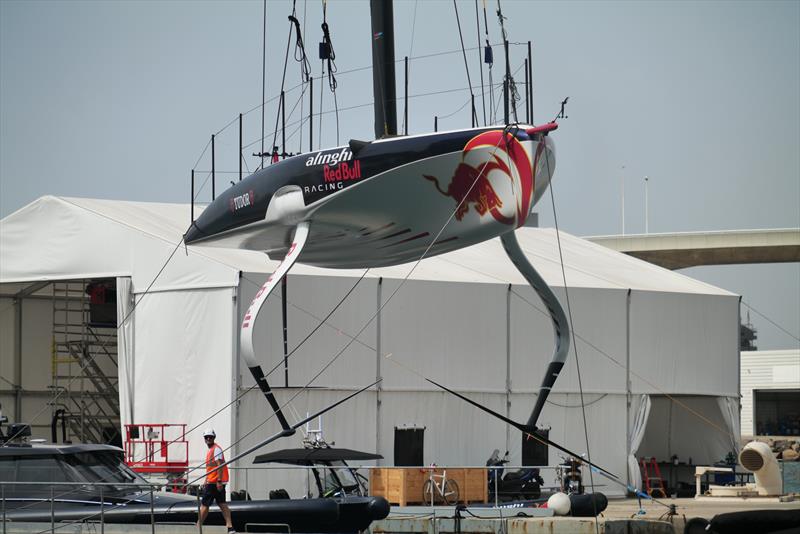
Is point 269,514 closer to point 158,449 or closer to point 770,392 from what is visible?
point 158,449

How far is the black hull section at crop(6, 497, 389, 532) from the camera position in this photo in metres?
15.2

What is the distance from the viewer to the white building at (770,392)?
6775 cm

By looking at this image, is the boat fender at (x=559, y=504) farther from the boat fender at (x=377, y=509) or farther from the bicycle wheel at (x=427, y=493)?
the bicycle wheel at (x=427, y=493)

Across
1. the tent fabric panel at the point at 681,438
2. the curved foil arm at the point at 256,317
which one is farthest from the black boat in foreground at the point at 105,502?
the tent fabric panel at the point at 681,438

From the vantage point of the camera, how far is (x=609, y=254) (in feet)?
116

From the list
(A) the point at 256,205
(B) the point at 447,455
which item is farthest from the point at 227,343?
(A) the point at 256,205

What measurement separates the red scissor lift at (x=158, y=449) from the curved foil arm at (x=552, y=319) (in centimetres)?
1058

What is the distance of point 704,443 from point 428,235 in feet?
62.2

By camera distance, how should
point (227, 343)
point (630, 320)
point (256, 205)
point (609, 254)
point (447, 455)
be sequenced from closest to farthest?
point (256, 205)
point (227, 343)
point (447, 455)
point (630, 320)
point (609, 254)

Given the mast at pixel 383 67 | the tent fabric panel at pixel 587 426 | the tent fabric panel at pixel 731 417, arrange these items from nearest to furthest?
the mast at pixel 383 67 < the tent fabric panel at pixel 587 426 < the tent fabric panel at pixel 731 417

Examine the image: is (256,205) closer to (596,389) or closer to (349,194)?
(349,194)

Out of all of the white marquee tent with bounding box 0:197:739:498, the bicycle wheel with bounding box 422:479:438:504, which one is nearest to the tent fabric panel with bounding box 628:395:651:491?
the white marquee tent with bounding box 0:197:739:498

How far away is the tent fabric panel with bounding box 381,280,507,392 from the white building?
43248 millimetres

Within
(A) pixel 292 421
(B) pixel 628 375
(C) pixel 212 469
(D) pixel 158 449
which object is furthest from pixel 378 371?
(C) pixel 212 469
